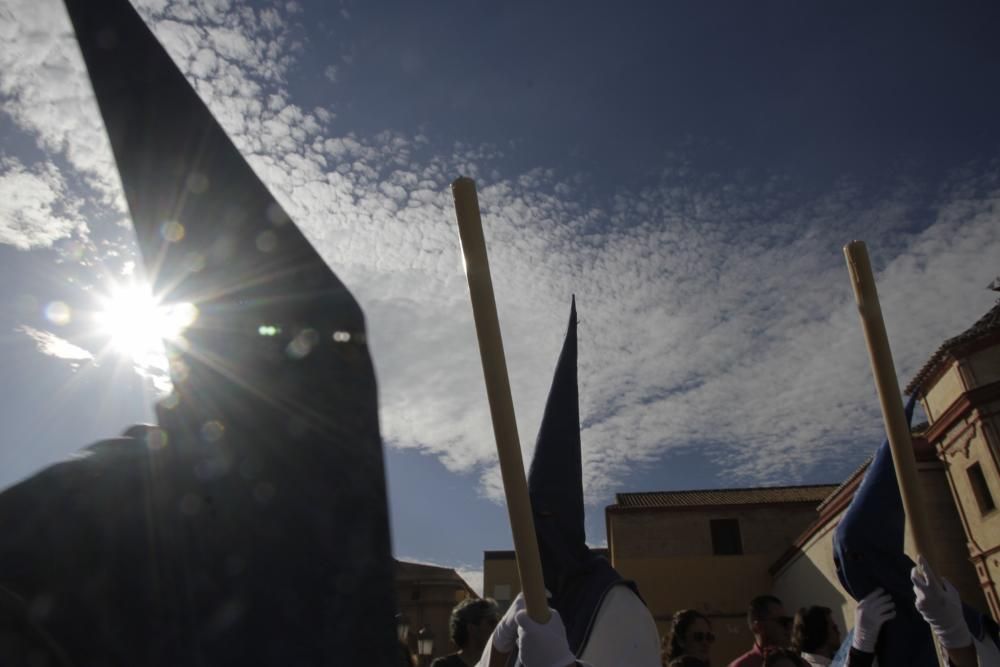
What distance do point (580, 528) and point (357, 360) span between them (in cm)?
258

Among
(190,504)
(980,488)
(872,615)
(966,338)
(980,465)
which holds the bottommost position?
(872,615)

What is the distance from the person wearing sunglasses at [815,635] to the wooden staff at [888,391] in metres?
3.49

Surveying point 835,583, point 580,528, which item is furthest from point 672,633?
point 835,583

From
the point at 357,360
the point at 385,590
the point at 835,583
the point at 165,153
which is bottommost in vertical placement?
the point at 835,583

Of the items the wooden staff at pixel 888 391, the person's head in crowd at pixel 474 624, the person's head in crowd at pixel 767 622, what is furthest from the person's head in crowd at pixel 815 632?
the wooden staff at pixel 888 391

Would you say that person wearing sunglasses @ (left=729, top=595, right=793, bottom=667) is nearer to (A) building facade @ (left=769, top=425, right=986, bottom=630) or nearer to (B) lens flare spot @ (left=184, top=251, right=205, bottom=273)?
(B) lens flare spot @ (left=184, top=251, right=205, bottom=273)

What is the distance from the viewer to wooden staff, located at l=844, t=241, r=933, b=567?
1792 mm

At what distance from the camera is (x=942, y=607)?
2.29m

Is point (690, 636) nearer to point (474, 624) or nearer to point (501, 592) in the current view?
point (474, 624)

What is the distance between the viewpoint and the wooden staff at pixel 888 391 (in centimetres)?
179

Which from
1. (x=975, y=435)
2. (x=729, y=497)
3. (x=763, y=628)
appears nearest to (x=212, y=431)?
(x=763, y=628)

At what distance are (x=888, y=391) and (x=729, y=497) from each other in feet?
82.9

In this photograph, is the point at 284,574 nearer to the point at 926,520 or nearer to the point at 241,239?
the point at 241,239

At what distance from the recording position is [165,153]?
561mm
